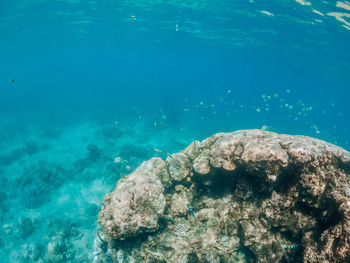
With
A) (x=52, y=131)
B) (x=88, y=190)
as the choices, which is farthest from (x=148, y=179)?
(x=52, y=131)

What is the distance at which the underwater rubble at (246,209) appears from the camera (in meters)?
4.48

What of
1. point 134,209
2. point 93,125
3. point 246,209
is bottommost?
point 93,125

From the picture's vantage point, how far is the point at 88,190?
14.5 metres

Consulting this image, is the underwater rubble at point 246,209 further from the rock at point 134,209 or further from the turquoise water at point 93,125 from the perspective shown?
the turquoise water at point 93,125

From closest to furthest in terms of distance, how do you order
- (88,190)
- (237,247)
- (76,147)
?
(237,247), (88,190), (76,147)

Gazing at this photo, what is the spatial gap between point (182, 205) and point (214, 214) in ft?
3.32

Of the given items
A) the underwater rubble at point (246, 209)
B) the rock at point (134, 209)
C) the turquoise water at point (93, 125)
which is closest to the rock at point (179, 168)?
the underwater rubble at point (246, 209)

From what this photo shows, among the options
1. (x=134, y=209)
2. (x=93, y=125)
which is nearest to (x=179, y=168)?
(x=134, y=209)

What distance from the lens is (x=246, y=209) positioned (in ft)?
18.2

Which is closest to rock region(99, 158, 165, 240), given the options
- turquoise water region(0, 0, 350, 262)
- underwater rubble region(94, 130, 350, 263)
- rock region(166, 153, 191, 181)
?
underwater rubble region(94, 130, 350, 263)

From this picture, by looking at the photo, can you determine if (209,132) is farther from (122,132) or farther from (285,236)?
(285,236)

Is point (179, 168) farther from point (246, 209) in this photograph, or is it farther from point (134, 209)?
point (246, 209)

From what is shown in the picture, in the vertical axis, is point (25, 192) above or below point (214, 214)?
below

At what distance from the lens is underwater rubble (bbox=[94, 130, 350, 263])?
14.7ft
